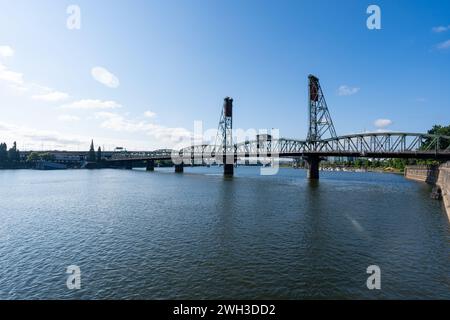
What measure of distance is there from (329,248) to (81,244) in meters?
24.1

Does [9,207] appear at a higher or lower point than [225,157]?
lower

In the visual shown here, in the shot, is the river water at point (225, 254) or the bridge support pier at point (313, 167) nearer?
the river water at point (225, 254)

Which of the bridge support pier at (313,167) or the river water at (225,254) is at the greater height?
the bridge support pier at (313,167)

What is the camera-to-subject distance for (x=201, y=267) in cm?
2098

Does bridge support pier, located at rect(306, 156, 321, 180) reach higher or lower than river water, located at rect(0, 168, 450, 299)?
higher

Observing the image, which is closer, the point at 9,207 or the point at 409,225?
the point at 409,225

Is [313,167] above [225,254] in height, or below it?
above

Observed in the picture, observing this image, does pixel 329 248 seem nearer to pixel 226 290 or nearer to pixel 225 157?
pixel 226 290

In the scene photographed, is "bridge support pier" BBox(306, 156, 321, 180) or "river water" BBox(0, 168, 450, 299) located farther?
"bridge support pier" BBox(306, 156, 321, 180)

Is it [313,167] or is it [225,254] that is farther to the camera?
[313,167]
